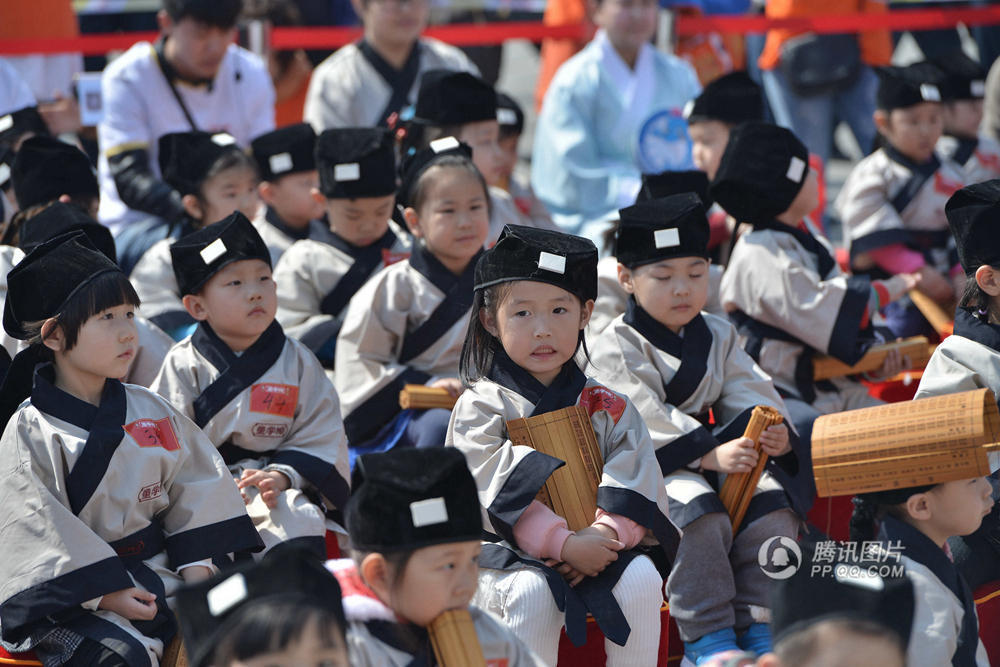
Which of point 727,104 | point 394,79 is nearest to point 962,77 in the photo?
point 727,104

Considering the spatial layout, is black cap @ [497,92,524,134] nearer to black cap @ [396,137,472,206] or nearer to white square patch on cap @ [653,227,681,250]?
black cap @ [396,137,472,206]

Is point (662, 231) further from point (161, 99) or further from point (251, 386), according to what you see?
point (161, 99)

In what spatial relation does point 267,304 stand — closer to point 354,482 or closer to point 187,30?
point 354,482

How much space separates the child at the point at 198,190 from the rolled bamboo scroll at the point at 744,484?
7.33 feet

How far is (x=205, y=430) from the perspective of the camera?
384cm

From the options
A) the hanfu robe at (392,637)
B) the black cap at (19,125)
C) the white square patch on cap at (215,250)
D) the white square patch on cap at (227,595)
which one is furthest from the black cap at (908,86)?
the white square patch on cap at (227,595)

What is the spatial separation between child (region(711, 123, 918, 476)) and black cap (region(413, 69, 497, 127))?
49.1 inches

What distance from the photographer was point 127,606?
3172 millimetres

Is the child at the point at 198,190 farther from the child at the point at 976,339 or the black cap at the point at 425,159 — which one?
the child at the point at 976,339

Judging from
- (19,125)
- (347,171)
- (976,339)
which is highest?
(19,125)

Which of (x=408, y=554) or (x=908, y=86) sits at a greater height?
(x=908, y=86)

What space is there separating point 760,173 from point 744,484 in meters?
1.20

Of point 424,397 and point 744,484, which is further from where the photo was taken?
point 424,397

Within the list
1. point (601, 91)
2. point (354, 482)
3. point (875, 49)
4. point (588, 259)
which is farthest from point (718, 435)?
point (875, 49)
